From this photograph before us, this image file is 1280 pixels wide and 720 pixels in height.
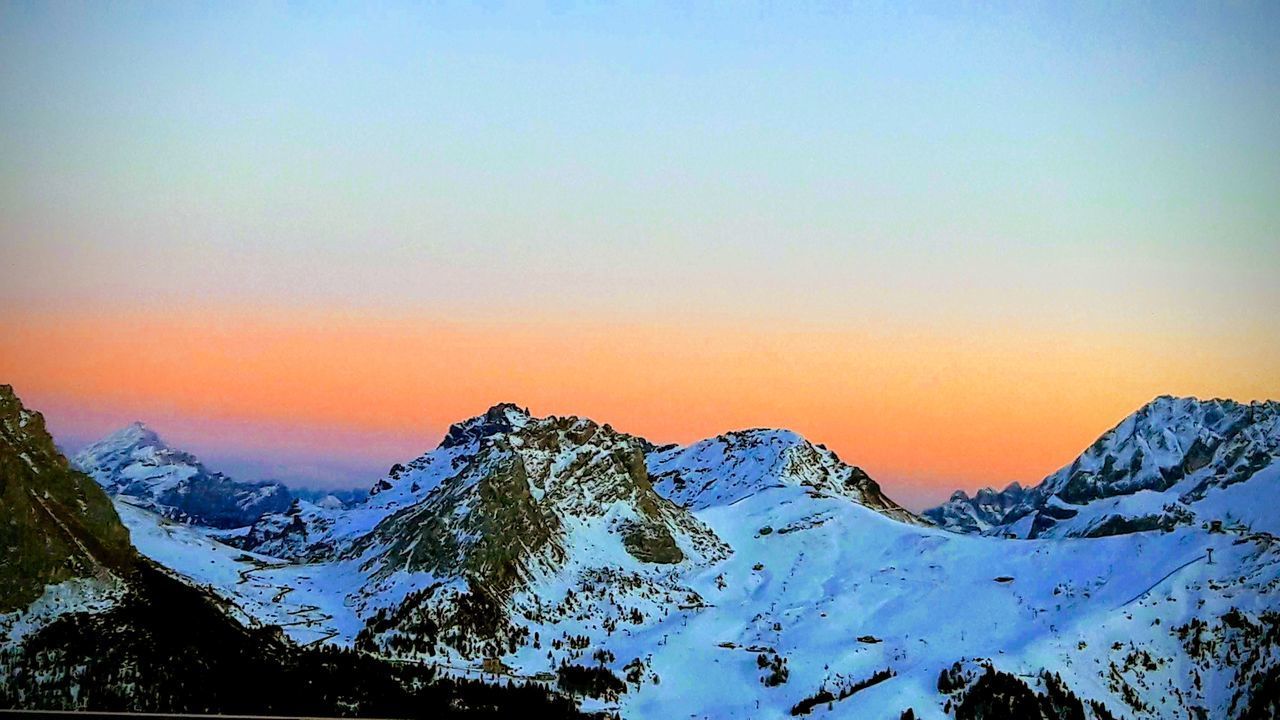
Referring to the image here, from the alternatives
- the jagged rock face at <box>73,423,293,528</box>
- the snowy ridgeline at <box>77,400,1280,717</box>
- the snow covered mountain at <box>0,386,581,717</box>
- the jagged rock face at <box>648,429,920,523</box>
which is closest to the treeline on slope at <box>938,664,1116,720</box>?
the snowy ridgeline at <box>77,400,1280,717</box>

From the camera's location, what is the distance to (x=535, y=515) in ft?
179

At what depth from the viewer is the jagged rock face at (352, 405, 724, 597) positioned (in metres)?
50.6

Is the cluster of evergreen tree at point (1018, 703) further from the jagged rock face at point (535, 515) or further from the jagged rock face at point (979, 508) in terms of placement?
the jagged rock face at point (979, 508)

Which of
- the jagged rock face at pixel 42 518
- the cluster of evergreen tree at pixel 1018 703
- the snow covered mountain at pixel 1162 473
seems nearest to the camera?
the jagged rock face at pixel 42 518

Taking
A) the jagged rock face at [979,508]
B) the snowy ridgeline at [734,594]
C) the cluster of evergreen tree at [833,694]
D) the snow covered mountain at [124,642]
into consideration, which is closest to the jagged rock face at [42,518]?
the snow covered mountain at [124,642]

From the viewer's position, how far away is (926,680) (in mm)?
40781

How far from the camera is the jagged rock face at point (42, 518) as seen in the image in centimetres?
3409

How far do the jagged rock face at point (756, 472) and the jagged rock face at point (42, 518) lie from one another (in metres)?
36.8

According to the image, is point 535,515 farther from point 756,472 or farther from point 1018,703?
point 1018,703

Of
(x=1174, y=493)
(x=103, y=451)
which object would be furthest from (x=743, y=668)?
(x=1174, y=493)

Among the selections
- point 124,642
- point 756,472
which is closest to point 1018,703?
point 124,642

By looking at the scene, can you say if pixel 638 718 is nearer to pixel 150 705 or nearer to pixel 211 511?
pixel 150 705

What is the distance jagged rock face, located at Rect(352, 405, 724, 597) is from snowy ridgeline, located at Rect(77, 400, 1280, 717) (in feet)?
0.35

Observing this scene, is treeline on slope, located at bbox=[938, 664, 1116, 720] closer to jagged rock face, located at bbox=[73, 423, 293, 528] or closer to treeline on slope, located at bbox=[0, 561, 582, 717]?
treeline on slope, located at bbox=[0, 561, 582, 717]
